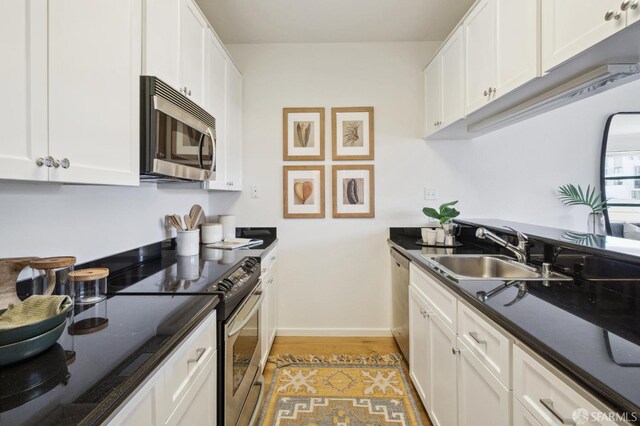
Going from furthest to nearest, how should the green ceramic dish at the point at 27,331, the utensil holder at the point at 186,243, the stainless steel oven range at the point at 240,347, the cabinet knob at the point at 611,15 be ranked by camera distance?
the utensil holder at the point at 186,243
the stainless steel oven range at the point at 240,347
the cabinet knob at the point at 611,15
the green ceramic dish at the point at 27,331

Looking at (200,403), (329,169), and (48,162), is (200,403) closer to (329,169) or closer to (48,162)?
(48,162)

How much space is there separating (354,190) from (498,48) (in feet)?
4.92

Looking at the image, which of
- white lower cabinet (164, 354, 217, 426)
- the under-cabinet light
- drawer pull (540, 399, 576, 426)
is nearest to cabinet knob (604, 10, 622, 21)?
the under-cabinet light

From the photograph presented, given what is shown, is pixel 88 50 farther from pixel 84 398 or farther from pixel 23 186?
pixel 84 398

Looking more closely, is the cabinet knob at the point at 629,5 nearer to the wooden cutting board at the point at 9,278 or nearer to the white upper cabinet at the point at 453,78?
the white upper cabinet at the point at 453,78

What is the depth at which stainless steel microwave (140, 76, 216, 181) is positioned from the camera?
48.5 inches

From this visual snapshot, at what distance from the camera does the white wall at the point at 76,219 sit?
1.05 meters

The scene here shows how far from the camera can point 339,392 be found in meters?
1.99

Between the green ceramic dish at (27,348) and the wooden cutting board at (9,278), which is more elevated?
the wooden cutting board at (9,278)

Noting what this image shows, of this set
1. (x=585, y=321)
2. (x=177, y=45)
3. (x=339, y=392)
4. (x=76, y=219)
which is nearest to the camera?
(x=585, y=321)

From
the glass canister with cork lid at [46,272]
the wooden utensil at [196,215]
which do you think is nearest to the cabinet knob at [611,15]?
the glass canister with cork lid at [46,272]

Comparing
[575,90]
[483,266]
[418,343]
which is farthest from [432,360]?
[575,90]

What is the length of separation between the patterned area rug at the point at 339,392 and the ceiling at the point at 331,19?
8.73 ft

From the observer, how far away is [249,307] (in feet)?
5.16
